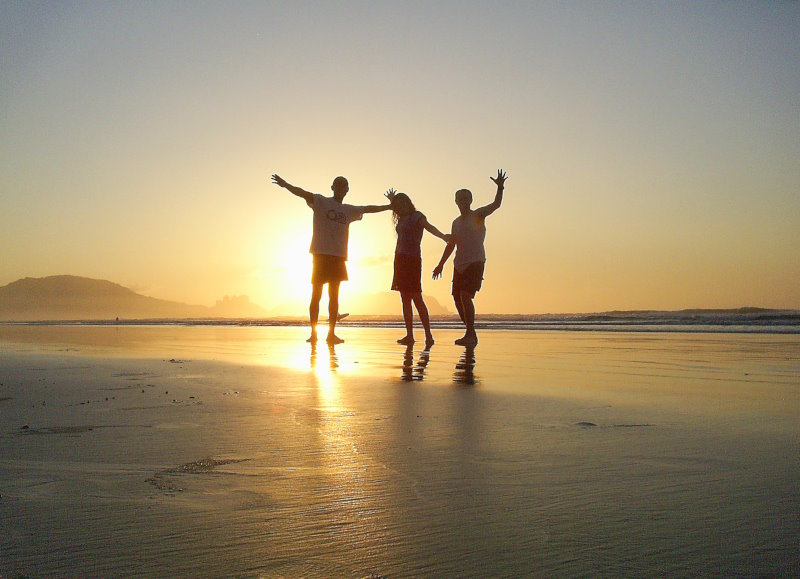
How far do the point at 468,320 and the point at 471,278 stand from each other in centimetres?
73

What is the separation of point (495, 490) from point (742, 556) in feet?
2.11

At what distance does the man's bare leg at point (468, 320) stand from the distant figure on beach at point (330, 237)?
6.60 ft

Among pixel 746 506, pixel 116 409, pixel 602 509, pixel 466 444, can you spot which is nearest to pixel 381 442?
pixel 466 444

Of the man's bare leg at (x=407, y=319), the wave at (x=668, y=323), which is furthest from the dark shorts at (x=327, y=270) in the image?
the wave at (x=668, y=323)

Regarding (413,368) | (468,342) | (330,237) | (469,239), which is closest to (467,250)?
(469,239)

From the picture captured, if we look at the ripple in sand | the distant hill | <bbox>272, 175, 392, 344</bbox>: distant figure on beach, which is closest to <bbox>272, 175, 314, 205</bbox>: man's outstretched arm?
<bbox>272, 175, 392, 344</bbox>: distant figure on beach

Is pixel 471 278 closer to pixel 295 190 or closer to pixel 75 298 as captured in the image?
pixel 295 190

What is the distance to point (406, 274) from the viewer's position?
32.5ft

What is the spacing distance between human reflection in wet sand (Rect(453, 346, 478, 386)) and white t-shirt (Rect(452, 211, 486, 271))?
8.54 feet

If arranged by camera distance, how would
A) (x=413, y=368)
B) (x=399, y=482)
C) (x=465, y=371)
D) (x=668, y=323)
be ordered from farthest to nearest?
(x=668, y=323) < (x=413, y=368) < (x=465, y=371) < (x=399, y=482)

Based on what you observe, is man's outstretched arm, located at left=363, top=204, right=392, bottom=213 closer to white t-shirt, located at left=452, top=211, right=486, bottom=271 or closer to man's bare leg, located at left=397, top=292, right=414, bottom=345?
white t-shirt, located at left=452, top=211, right=486, bottom=271

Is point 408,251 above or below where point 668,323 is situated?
above

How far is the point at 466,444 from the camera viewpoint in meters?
2.34

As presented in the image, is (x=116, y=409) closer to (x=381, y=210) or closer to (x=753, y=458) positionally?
(x=753, y=458)
